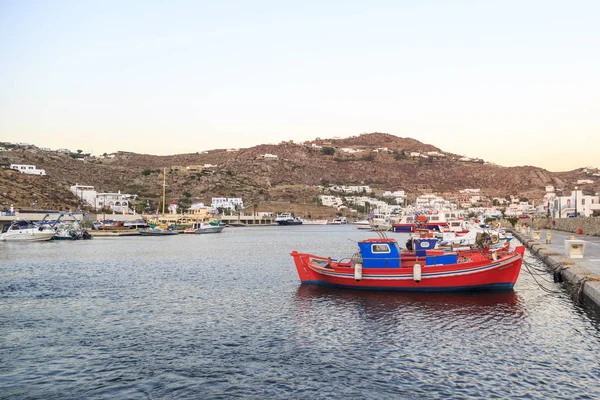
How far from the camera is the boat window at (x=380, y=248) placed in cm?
2716

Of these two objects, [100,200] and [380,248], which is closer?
[380,248]

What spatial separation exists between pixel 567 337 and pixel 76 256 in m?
45.1

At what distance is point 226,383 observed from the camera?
14078mm

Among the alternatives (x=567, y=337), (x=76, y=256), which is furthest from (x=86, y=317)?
(x=76, y=256)

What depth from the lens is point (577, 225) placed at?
209 feet

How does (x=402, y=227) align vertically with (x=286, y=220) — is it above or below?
below

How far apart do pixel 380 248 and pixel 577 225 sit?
1805 inches

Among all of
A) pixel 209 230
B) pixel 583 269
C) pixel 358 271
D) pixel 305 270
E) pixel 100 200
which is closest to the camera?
pixel 583 269

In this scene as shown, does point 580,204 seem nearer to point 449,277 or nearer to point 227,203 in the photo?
point 449,277

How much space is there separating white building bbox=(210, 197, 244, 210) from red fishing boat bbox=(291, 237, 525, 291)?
143m

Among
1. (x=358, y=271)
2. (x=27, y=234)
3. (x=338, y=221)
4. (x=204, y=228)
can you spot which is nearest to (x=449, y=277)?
(x=358, y=271)

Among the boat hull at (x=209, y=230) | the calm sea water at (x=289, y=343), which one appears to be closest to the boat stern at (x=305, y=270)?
the calm sea water at (x=289, y=343)

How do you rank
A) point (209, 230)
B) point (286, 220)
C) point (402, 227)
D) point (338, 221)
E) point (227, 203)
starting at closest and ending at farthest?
point (209, 230), point (402, 227), point (286, 220), point (227, 203), point (338, 221)

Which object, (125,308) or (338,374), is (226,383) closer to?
(338,374)
